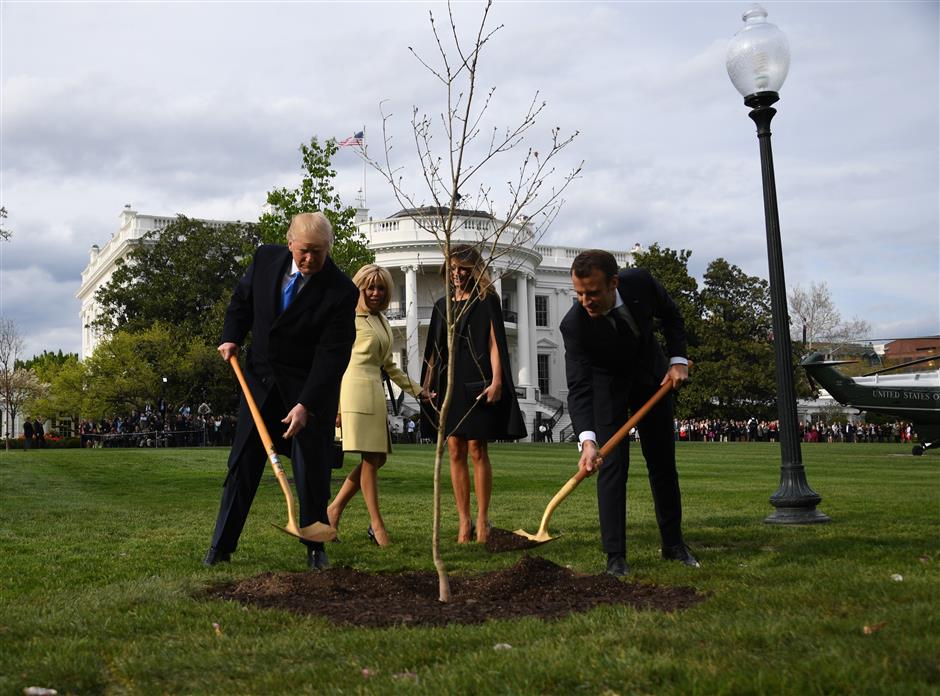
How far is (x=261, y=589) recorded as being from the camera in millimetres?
5051

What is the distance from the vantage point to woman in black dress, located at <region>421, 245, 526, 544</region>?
7324 mm

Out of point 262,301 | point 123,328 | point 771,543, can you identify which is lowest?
point 771,543

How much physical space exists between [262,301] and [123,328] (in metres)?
52.3

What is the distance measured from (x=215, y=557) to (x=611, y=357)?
8.62 ft

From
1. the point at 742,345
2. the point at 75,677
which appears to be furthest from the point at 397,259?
the point at 75,677

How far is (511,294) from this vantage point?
68188mm

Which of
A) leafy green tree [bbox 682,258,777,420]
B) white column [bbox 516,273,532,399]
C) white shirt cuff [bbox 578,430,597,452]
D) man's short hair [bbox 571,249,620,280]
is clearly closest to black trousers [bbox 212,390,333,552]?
white shirt cuff [bbox 578,430,597,452]

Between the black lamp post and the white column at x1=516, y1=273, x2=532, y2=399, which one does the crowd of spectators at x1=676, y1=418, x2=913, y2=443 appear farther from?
the black lamp post

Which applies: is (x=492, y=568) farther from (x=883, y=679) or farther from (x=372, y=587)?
(x=883, y=679)

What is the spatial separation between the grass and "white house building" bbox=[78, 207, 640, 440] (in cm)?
4560

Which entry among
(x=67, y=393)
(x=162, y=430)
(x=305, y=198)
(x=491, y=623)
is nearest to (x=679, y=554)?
(x=491, y=623)

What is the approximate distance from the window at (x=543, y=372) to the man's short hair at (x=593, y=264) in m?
65.7

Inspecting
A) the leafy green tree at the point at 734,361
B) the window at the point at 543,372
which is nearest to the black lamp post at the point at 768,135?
the leafy green tree at the point at 734,361

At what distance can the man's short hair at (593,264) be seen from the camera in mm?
5590
